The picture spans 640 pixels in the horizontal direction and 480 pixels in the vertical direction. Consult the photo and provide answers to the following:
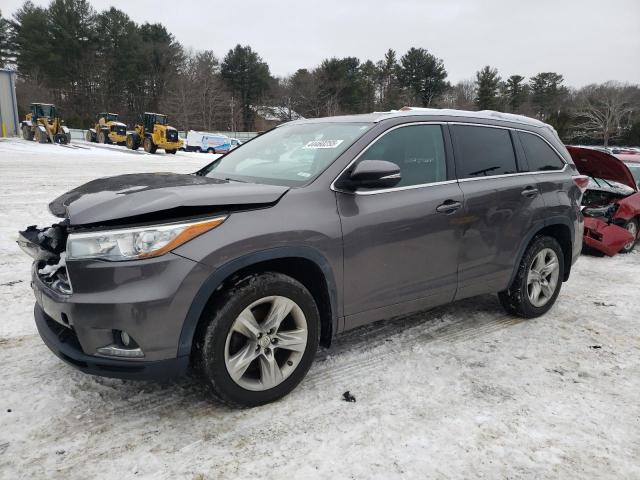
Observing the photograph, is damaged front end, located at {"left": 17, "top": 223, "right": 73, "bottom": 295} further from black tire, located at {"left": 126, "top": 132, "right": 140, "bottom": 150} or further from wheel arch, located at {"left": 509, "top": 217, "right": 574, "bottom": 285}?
black tire, located at {"left": 126, "top": 132, "right": 140, "bottom": 150}

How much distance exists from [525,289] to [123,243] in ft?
11.0

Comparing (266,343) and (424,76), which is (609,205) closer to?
(266,343)

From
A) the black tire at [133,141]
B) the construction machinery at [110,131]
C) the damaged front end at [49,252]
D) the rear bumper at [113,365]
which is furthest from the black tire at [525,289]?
the construction machinery at [110,131]

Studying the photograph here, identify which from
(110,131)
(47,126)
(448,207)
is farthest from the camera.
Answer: (110,131)

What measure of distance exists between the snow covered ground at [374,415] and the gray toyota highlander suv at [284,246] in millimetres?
306

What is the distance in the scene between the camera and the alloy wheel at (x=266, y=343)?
2586 millimetres

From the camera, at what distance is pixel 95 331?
2.30 meters

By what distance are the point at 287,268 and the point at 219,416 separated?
92 cm

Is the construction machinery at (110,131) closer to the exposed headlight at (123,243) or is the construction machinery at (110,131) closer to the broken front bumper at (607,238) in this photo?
the broken front bumper at (607,238)

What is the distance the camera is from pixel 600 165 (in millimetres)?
6820

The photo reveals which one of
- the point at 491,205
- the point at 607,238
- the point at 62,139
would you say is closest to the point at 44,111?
the point at 62,139

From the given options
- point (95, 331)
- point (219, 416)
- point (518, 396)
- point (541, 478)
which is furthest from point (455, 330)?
point (95, 331)

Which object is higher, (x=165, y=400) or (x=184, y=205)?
(x=184, y=205)

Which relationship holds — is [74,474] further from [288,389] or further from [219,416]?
[288,389]
